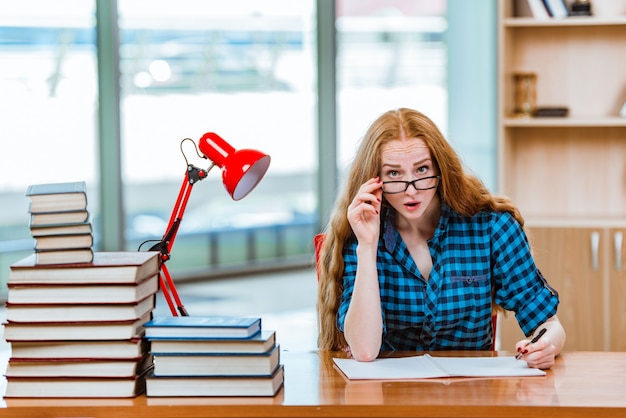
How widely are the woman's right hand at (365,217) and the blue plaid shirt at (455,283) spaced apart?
0.18 meters

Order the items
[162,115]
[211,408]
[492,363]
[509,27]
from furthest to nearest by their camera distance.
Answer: [162,115], [509,27], [492,363], [211,408]

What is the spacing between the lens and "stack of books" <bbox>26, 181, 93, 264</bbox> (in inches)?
77.5

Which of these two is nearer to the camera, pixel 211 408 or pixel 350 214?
pixel 211 408

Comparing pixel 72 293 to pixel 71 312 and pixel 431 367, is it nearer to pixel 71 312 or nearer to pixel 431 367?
pixel 71 312

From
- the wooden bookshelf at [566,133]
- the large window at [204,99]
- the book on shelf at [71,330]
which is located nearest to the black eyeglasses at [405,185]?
the book on shelf at [71,330]

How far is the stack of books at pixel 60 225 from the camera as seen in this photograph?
1.97 meters

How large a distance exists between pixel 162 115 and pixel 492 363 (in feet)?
16.5

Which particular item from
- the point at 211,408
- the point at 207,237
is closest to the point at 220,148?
the point at 211,408

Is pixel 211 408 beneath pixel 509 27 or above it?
beneath

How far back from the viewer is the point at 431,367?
6.93ft

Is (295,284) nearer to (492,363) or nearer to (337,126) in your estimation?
(337,126)

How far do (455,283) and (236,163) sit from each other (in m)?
0.69

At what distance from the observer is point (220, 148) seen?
7.46ft

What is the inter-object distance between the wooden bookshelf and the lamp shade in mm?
2381
